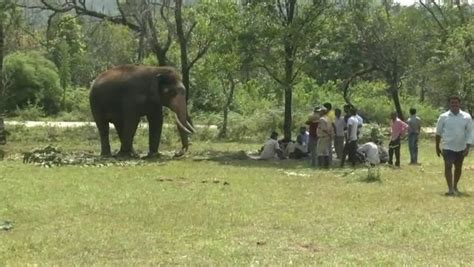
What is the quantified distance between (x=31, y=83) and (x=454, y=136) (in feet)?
133

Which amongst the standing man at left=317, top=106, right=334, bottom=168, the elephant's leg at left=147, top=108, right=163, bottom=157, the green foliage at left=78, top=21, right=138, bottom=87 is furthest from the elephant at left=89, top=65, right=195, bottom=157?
the green foliage at left=78, top=21, right=138, bottom=87

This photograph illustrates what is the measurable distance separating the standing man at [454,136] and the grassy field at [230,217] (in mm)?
662

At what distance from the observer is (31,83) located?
167 feet

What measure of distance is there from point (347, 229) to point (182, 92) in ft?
41.3

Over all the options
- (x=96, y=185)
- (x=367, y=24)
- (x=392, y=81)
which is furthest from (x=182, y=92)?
(x=392, y=81)

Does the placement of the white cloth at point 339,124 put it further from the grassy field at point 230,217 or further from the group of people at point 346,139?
the grassy field at point 230,217

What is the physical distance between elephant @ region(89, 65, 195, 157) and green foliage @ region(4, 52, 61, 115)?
87.8ft

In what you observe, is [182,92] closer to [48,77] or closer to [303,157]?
[303,157]

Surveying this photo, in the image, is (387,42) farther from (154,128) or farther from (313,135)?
(313,135)

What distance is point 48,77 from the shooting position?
52.3m

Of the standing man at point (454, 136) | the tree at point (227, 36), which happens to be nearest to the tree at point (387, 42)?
the tree at point (227, 36)

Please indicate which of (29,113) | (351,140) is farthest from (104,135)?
(29,113)

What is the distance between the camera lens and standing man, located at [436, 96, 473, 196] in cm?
1459

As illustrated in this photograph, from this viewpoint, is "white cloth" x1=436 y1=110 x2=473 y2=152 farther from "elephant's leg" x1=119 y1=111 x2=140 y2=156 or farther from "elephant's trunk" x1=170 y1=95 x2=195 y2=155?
"elephant's leg" x1=119 y1=111 x2=140 y2=156
